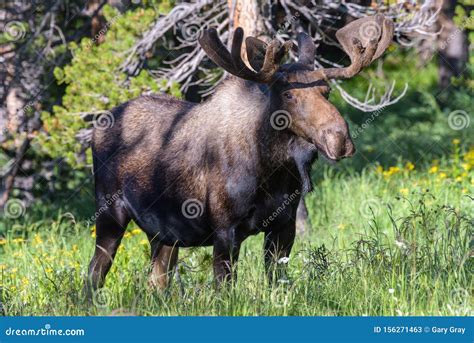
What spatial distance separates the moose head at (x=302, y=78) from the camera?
20.9ft

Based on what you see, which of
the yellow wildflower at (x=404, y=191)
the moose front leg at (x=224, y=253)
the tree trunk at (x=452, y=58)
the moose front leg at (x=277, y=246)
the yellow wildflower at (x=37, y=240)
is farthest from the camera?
the tree trunk at (x=452, y=58)

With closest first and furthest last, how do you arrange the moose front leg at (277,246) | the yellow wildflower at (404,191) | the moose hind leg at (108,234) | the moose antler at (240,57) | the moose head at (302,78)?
the moose head at (302,78)
the moose antler at (240,57)
the moose front leg at (277,246)
the moose hind leg at (108,234)
the yellow wildflower at (404,191)

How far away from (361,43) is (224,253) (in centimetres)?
175

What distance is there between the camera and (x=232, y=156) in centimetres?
694

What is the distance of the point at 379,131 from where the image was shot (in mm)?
15758

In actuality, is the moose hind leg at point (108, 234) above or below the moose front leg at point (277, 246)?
above

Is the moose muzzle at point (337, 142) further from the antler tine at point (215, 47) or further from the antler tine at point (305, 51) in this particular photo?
the antler tine at point (215, 47)

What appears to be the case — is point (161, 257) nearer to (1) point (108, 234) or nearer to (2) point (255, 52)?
(1) point (108, 234)

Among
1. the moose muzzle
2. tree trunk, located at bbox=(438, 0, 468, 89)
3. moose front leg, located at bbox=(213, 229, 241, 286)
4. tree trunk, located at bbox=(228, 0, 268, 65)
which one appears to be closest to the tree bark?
tree trunk, located at bbox=(228, 0, 268, 65)

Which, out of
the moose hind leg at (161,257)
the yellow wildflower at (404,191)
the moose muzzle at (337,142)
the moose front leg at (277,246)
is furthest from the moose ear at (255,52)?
the yellow wildflower at (404,191)

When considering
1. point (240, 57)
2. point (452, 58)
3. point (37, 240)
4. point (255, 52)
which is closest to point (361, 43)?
point (255, 52)

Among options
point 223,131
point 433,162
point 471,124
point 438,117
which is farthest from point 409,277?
point 438,117

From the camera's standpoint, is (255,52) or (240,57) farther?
(255,52)

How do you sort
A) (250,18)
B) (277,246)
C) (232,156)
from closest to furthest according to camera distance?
(232,156), (277,246), (250,18)
